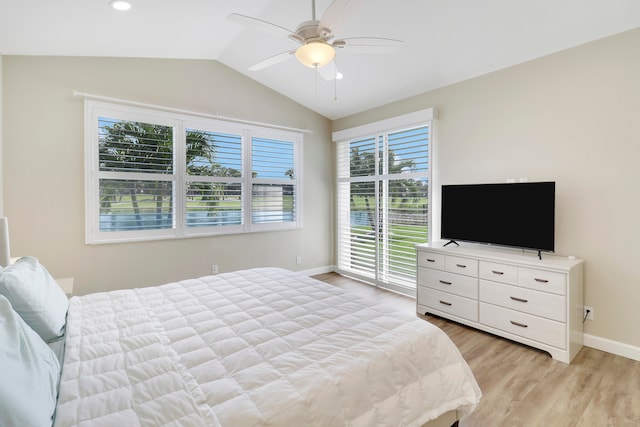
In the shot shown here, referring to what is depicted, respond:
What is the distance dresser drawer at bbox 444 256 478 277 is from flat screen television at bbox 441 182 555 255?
0.31 metres

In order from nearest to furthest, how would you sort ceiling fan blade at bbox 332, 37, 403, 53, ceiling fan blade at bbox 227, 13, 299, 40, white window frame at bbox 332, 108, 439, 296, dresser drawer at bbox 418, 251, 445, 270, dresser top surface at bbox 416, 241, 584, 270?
ceiling fan blade at bbox 227, 13, 299, 40 < ceiling fan blade at bbox 332, 37, 403, 53 < dresser top surface at bbox 416, 241, 584, 270 < dresser drawer at bbox 418, 251, 445, 270 < white window frame at bbox 332, 108, 439, 296

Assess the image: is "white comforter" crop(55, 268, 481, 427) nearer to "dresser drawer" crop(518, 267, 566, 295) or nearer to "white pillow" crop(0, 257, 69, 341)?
"white pillow" crop(0, 257, 69, 341)

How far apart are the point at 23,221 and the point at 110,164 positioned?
3.10 feet

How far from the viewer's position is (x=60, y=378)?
123 cm

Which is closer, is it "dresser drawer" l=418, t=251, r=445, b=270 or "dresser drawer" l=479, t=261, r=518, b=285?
"dresser drawer" l=479, t=261, r=518, b=285

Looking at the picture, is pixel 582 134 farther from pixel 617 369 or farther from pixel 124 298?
pixel 124 298

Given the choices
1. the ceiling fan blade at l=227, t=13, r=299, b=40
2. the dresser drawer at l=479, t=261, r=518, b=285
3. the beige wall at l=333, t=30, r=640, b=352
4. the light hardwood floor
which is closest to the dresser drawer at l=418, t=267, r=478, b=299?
the dresser drawer at l=479, t=261, r=518, b=285

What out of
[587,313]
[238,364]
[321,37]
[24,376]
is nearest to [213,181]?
[321,37]

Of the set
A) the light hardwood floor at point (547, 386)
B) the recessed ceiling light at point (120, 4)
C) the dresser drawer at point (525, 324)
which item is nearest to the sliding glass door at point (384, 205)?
the dresser drawer at point (525, 324)

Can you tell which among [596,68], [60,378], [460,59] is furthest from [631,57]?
[60,378]

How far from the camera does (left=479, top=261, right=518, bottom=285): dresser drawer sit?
9.23 ft

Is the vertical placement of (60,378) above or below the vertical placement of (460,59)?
below

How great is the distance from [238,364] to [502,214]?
283 cm

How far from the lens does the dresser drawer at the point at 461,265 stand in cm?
309
